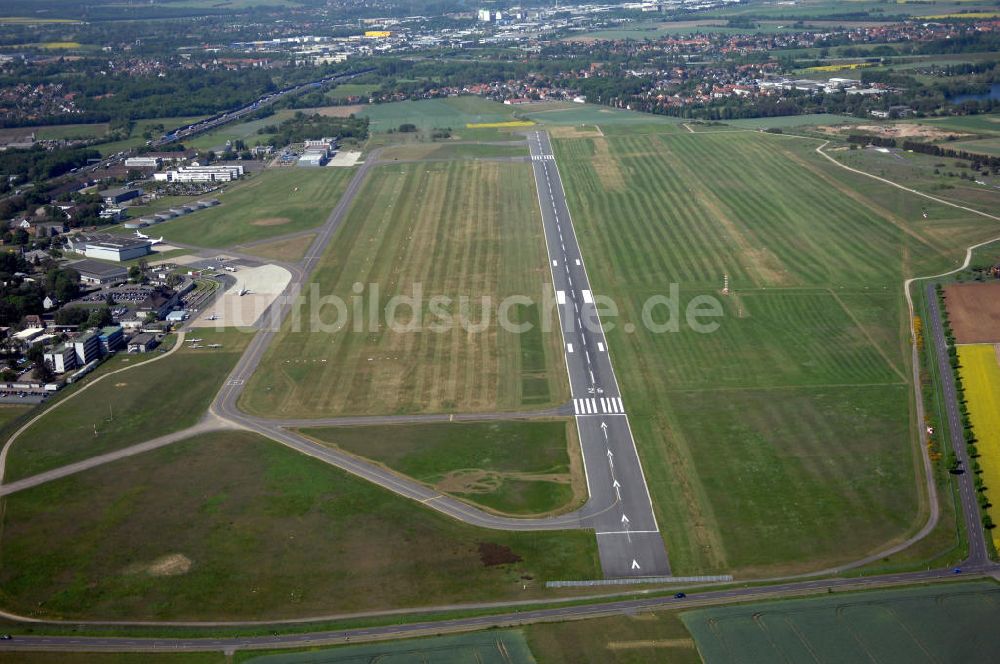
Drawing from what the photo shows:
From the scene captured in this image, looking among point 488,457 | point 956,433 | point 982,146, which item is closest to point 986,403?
point 956,433

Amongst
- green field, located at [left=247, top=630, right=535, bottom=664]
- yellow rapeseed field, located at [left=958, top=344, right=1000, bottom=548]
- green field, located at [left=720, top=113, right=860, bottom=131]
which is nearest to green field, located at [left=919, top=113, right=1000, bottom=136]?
green field, located at [left=720, top=113, right=860, bottom=131]

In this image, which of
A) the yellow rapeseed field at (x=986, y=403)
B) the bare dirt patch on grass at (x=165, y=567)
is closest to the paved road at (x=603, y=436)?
the yellow rapeseed field at (x=986, y=403)

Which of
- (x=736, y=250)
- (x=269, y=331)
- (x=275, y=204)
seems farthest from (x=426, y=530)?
(x=275, y=204)

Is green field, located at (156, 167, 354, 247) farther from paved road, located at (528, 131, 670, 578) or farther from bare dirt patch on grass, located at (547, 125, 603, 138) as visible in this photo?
bare dirt patch on grass, located at (547, 125, 603, 138)

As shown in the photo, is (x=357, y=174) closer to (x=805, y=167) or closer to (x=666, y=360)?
(x=805, y=167)

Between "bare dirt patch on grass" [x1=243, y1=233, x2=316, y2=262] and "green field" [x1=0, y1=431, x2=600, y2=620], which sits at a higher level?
"bare dirt patch on grass" [x1=243, y1=233, x2=316, y2=262]

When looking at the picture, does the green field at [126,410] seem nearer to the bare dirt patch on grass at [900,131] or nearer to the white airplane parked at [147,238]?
the white airplane parked at [147,238]
